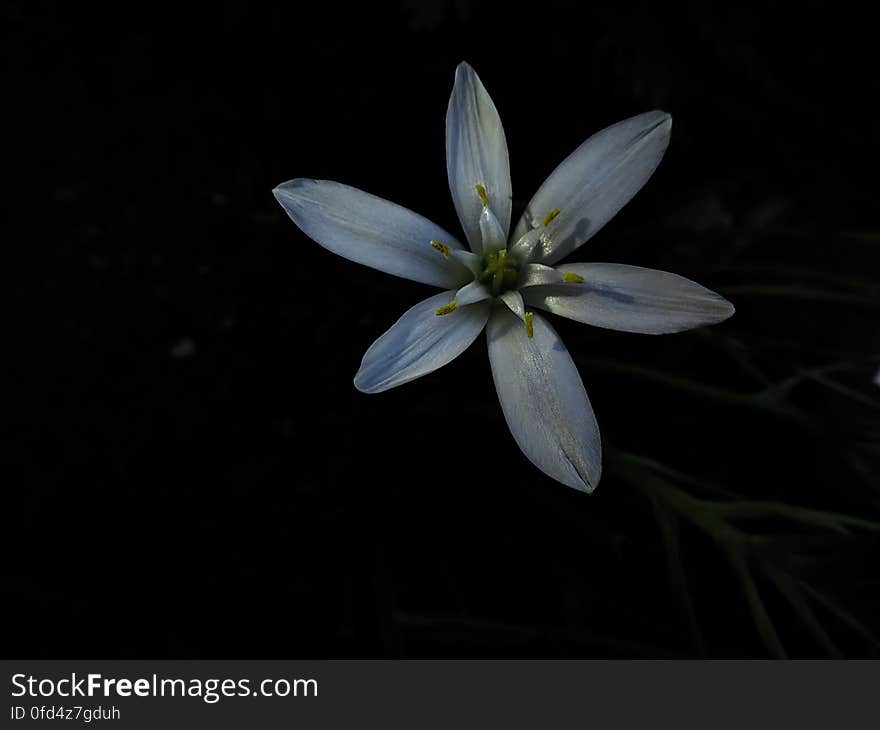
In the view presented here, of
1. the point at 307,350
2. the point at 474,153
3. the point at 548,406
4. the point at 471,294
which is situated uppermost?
the point at 307,350

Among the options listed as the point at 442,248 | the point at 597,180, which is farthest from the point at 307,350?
the point at 597,180

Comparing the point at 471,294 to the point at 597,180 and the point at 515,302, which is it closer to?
the point at 515,302

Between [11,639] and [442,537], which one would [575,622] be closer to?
[442,537]

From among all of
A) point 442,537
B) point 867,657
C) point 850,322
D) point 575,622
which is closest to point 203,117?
point 442,537

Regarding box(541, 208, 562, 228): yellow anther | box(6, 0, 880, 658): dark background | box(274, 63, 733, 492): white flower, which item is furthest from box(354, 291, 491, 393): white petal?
box(6, 0, 880, 658): dark background

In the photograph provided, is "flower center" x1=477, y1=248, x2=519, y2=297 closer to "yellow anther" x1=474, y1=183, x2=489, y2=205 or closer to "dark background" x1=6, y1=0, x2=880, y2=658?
"yellow anther" x1=474, y1=183, x2=489, y2=205

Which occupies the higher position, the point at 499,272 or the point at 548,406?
the point at 499,272

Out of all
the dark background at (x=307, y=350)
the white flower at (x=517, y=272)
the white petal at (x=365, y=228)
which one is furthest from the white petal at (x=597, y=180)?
the dark background at (x=307, y=350)

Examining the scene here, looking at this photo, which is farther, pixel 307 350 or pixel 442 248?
pixel 307 350
